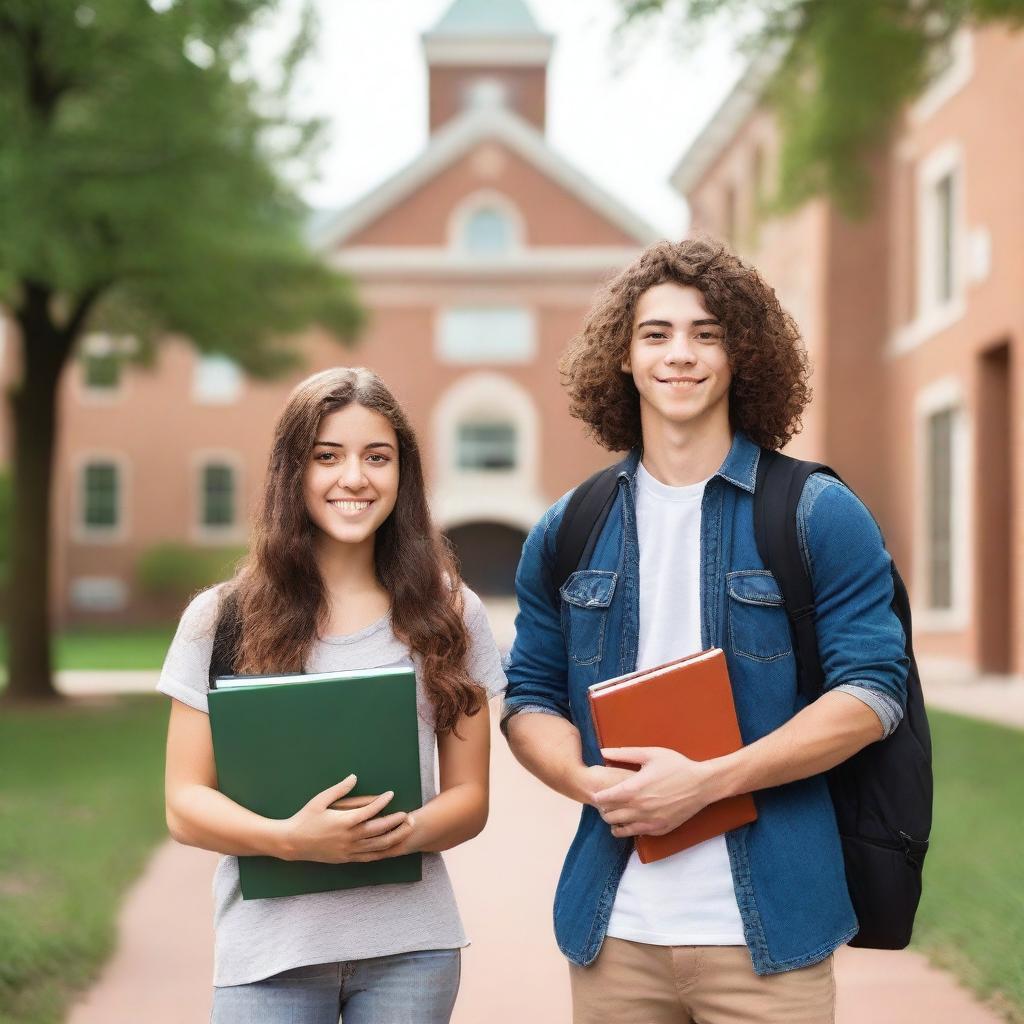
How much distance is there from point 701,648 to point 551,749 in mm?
299

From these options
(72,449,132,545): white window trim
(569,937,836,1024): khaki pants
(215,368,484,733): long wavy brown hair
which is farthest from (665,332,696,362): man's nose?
(72,449,132,545): white window trim

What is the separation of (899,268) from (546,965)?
54.5 ft

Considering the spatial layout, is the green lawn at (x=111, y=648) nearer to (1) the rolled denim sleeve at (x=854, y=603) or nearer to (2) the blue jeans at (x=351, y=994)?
(2) the blue jeans at (x=351, y=994)

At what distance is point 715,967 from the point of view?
230 centimetres

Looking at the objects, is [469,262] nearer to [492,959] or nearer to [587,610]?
[492,959]

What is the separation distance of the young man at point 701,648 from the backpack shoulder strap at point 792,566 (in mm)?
18

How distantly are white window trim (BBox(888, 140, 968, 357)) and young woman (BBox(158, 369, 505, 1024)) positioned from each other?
596 inches

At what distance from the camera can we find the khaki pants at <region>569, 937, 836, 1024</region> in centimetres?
229

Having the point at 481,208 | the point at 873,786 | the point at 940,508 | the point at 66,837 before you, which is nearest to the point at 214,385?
the point at 481,208

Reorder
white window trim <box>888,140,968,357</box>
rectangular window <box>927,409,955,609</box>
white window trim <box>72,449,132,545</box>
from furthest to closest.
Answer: white window trim <box>72,449,132,545</box>
rectangular window <box>927,409,955,609</box>
white window trim <box>888,140,968,357</box>

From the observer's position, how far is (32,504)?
14398 mm

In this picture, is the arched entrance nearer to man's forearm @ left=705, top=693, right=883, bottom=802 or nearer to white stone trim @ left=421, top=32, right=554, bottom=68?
white stone trim @ left=421, top=32, right=554, bottom=68

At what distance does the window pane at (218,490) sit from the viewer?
31.6 meters

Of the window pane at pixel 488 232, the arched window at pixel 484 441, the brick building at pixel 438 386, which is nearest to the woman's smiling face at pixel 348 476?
the brick building at pixel 438 386
